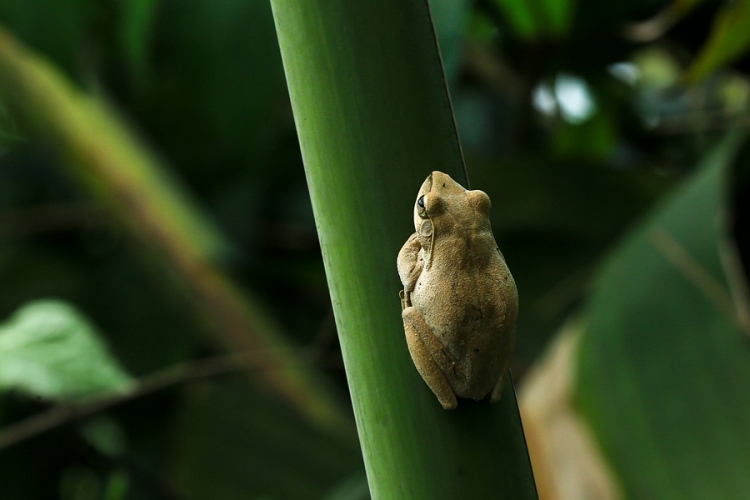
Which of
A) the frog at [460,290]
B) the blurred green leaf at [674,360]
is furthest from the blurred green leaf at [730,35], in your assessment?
the frog at [460,290]

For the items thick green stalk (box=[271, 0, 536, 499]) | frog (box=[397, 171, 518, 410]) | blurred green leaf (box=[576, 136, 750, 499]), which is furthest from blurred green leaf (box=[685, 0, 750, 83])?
thick green stalk (box=[271, 0, 536, 499])

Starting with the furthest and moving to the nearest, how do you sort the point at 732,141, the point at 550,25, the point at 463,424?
the point at 550,25
the point at 732,141
the point at 463,424

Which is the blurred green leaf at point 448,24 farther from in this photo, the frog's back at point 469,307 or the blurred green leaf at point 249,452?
the blurred green leaf at point 249,452

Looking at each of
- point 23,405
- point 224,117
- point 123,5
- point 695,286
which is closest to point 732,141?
point 695,286

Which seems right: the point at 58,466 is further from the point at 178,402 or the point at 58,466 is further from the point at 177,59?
the point at 177,59

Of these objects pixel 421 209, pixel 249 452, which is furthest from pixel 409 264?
pixel 249 452

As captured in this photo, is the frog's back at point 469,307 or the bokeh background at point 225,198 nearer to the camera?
the frog's back at point 469,307
